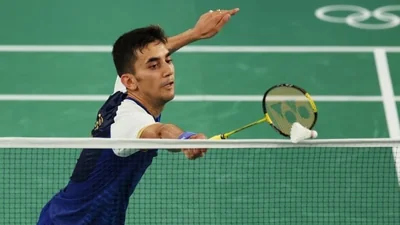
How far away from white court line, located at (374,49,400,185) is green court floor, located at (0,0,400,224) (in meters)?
0.06

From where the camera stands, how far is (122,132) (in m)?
6.62

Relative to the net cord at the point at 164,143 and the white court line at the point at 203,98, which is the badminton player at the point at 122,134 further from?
the white court line at the point at 203,98

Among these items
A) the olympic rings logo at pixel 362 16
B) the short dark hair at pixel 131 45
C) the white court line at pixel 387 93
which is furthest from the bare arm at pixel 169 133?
the olympic rings logo at pixel 362 16

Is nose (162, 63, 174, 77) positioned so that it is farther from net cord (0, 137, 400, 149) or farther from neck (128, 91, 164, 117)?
net cord (0, 137, 400, 149)

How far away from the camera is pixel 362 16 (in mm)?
12922

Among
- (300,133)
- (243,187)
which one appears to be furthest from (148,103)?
(243,187)

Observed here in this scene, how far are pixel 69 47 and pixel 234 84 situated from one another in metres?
2.17

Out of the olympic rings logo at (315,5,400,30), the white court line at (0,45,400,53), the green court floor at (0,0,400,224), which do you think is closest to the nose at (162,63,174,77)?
the green court floor at (0,0,400,224)

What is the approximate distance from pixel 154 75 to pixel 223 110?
15.0ft

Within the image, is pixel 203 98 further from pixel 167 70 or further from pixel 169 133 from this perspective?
pixel 169 133

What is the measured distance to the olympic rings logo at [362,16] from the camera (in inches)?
501

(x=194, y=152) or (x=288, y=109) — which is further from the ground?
(x=288, y=109)

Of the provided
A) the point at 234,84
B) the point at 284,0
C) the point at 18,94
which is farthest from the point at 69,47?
the point at 284,0

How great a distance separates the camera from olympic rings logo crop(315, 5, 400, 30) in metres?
12.7
